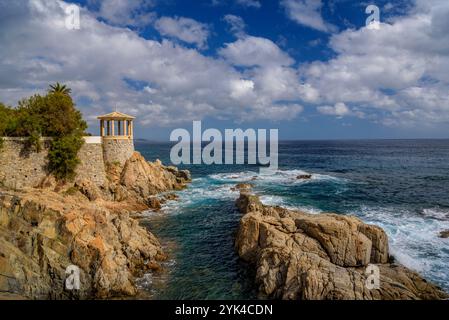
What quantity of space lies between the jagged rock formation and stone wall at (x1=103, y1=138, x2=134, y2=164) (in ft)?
80.5

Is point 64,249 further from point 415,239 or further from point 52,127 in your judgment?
point 415,239

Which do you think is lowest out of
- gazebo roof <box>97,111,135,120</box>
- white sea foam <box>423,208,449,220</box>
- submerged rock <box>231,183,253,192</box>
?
white sea foam <box>423,208,449,220</box>

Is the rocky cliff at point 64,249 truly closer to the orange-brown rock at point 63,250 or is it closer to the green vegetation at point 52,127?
the orange-brown rock at point 63,250

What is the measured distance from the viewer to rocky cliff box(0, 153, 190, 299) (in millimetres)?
16844

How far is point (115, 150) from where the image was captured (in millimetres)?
41344

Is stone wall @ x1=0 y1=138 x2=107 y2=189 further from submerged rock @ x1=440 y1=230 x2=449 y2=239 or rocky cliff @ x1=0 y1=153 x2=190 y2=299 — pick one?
submerged rock @ x1=440 y1=230 x2=449 y2=239

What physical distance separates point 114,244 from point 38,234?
195 inches

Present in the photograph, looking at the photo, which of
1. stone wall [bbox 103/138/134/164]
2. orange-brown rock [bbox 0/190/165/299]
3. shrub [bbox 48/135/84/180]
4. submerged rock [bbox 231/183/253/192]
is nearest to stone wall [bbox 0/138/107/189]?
→ shrub [bbox 48/135/84/180]

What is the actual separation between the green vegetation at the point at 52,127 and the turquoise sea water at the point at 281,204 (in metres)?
12.7

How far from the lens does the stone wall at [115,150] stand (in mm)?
41031

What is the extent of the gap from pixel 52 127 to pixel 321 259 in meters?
32.6
